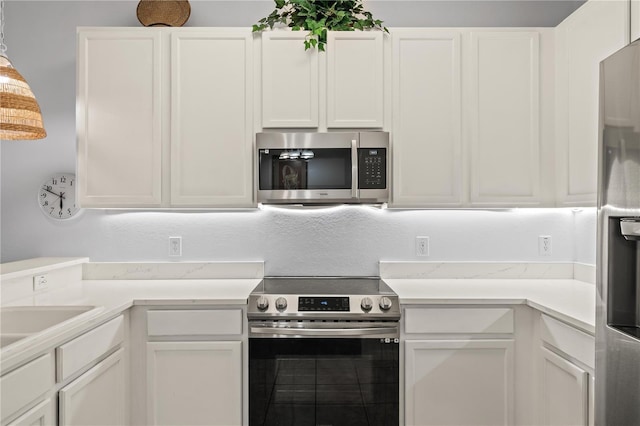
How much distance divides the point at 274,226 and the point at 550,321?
160cm

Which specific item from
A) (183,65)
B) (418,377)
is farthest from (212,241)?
(418,377)

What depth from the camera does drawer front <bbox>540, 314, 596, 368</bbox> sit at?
1.63 m

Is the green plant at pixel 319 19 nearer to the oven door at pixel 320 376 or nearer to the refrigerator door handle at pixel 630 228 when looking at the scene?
the oven door at pixel 320 376

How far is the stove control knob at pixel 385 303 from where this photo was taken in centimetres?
208

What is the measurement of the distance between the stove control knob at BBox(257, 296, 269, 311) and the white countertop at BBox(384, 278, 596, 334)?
66 cm

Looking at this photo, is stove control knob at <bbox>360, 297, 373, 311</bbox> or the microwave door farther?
the microwave door

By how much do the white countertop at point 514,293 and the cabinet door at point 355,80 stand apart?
94cm

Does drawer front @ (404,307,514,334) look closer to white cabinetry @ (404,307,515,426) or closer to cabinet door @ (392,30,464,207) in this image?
white cabinetry @ (404,307,515,426)

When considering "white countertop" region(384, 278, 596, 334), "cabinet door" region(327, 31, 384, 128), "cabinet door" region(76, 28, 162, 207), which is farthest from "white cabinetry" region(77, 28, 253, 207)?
"white countertop" region(384, 278, 596, 334)

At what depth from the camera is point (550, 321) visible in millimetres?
1912

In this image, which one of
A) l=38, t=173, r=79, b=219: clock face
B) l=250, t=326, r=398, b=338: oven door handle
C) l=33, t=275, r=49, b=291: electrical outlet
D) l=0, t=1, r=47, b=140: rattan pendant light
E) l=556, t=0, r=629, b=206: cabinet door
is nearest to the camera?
l=0, t=1, r=47, b=140: rattan pendant light

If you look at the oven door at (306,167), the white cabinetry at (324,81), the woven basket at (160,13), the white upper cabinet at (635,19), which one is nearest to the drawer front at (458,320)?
the oven door at (306,167)

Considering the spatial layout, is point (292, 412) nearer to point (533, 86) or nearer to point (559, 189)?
point (559, 189)

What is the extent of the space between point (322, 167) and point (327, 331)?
0.87 metres
